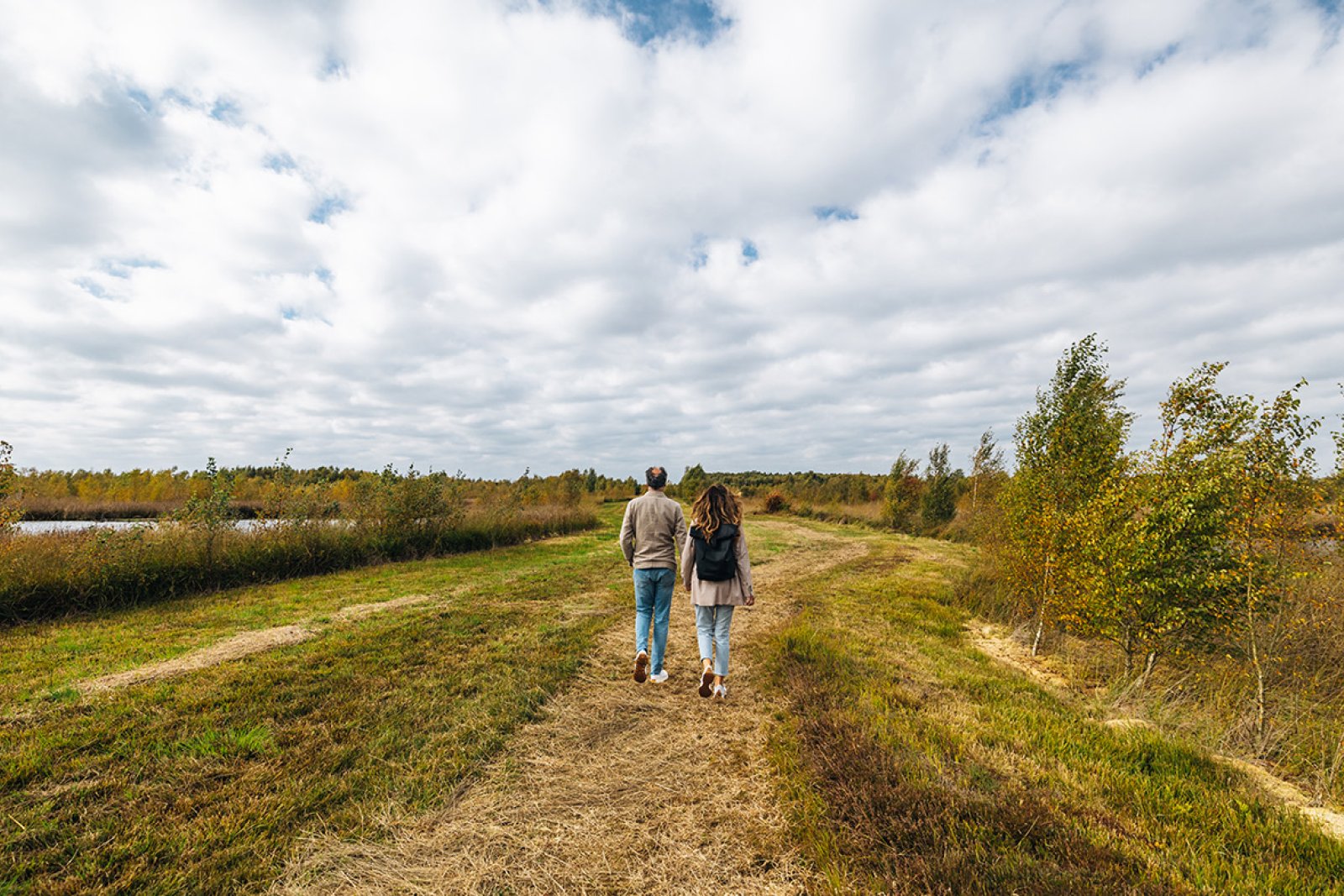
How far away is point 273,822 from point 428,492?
2029cm

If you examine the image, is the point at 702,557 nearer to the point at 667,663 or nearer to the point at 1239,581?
the point at 667,663

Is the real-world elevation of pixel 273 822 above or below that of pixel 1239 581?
below

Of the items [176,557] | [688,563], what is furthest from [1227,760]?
[176,557]

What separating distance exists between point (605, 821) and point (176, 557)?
15.9 meters

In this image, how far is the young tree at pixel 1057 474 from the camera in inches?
392

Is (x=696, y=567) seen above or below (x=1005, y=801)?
above

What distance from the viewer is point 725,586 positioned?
629 centimetres

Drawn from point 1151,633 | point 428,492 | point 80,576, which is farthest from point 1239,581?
point 428,492

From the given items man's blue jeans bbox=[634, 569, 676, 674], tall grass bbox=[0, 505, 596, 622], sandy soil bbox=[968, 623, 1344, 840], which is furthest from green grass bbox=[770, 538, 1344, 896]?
tall grass bbox=[0, 505, 596, 622]

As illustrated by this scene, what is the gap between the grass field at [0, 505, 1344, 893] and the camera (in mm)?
3215

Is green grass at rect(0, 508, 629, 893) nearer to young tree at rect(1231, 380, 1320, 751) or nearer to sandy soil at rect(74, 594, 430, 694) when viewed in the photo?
sandy soil at rect(74, 594, 430, 694)

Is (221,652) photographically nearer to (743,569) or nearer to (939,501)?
(743,569)

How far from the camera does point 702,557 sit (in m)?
Answer: 6.37

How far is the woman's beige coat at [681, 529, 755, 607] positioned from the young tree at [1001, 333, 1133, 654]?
6936 millimetres
